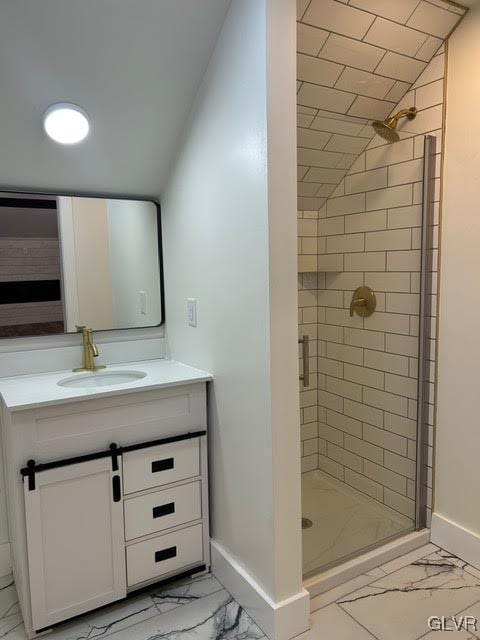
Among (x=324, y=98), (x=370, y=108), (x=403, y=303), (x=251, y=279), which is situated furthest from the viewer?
(x=403, y=303)

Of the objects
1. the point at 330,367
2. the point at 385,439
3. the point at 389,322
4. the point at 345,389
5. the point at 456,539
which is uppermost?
the point at 389,322

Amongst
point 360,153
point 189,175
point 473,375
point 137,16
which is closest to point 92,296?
point 189,175

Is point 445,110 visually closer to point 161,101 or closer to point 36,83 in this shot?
point 161,101

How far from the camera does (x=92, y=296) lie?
7.21 ft

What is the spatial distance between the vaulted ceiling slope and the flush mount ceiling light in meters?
0.88

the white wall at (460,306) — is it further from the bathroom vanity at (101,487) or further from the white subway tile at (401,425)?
the bathroom vanity at (101,487)

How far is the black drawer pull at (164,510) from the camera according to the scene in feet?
6.19

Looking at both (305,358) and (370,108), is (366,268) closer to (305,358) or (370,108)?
(305,358)

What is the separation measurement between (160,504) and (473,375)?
1.42 metres

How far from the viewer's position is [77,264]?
216 cm

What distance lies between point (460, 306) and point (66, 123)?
1.78 m

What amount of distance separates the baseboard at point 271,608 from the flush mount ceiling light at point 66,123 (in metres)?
1.82

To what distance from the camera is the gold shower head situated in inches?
83.9

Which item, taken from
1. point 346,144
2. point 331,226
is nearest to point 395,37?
point 346,144
